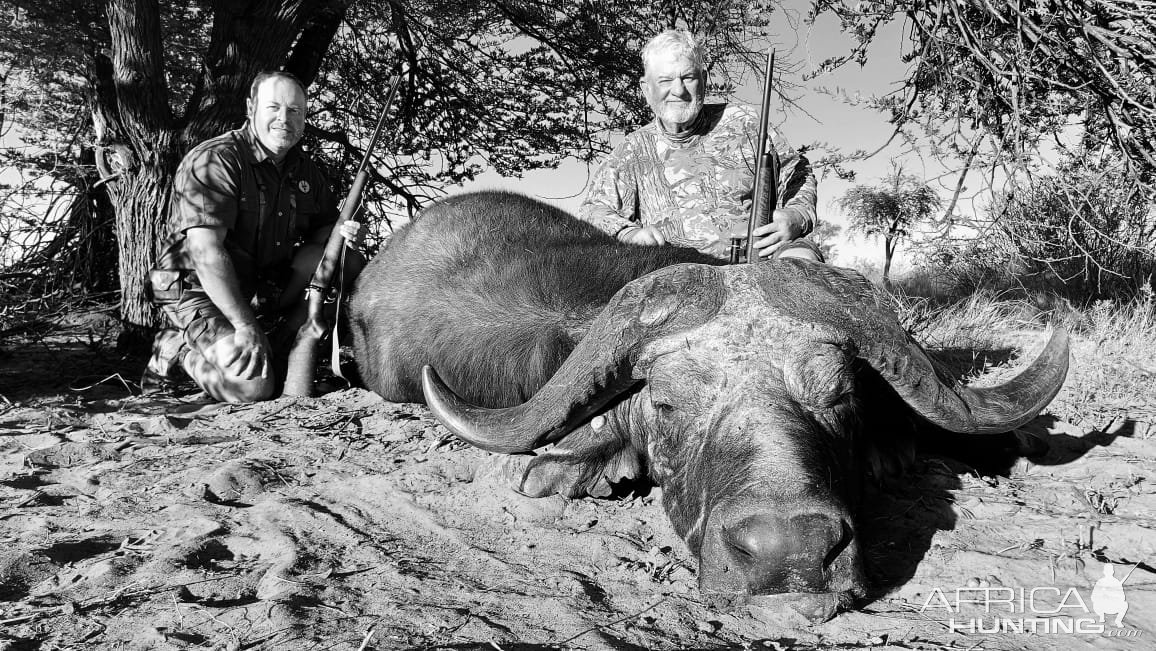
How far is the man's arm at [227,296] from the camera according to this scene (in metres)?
4.62

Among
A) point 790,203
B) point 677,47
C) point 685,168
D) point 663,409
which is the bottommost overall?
point 663,409

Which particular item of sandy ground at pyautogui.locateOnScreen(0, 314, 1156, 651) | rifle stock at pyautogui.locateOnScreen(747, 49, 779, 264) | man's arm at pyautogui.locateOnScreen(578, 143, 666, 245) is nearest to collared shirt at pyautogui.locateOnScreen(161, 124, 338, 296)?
sandy ground at pyautogui.locateOnScreen(0, 314, 1156, 651)

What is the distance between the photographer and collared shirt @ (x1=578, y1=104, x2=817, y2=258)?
507 centimetres

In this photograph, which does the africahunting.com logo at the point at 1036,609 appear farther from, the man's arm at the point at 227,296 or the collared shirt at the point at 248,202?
the collared shirt at the point at 248,202

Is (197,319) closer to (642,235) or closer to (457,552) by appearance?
(642,235)

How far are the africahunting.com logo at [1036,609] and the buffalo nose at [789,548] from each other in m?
0.41

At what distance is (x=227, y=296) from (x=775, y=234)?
A: 3.37 metres

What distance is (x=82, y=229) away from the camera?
625cm

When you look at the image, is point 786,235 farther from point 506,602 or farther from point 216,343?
point 216,343

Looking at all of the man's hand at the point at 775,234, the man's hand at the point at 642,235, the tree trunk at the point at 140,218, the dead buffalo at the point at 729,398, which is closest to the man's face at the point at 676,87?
the man's hand at the point at 642,235

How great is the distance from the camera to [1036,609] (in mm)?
2121

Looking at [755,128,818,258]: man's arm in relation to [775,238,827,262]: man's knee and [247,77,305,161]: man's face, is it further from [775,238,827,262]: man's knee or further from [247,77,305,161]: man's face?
[247,77,305,161]: man's face

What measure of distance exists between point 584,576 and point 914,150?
12.5 ft

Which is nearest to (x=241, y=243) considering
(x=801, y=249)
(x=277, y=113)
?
(x=277, y=113)
